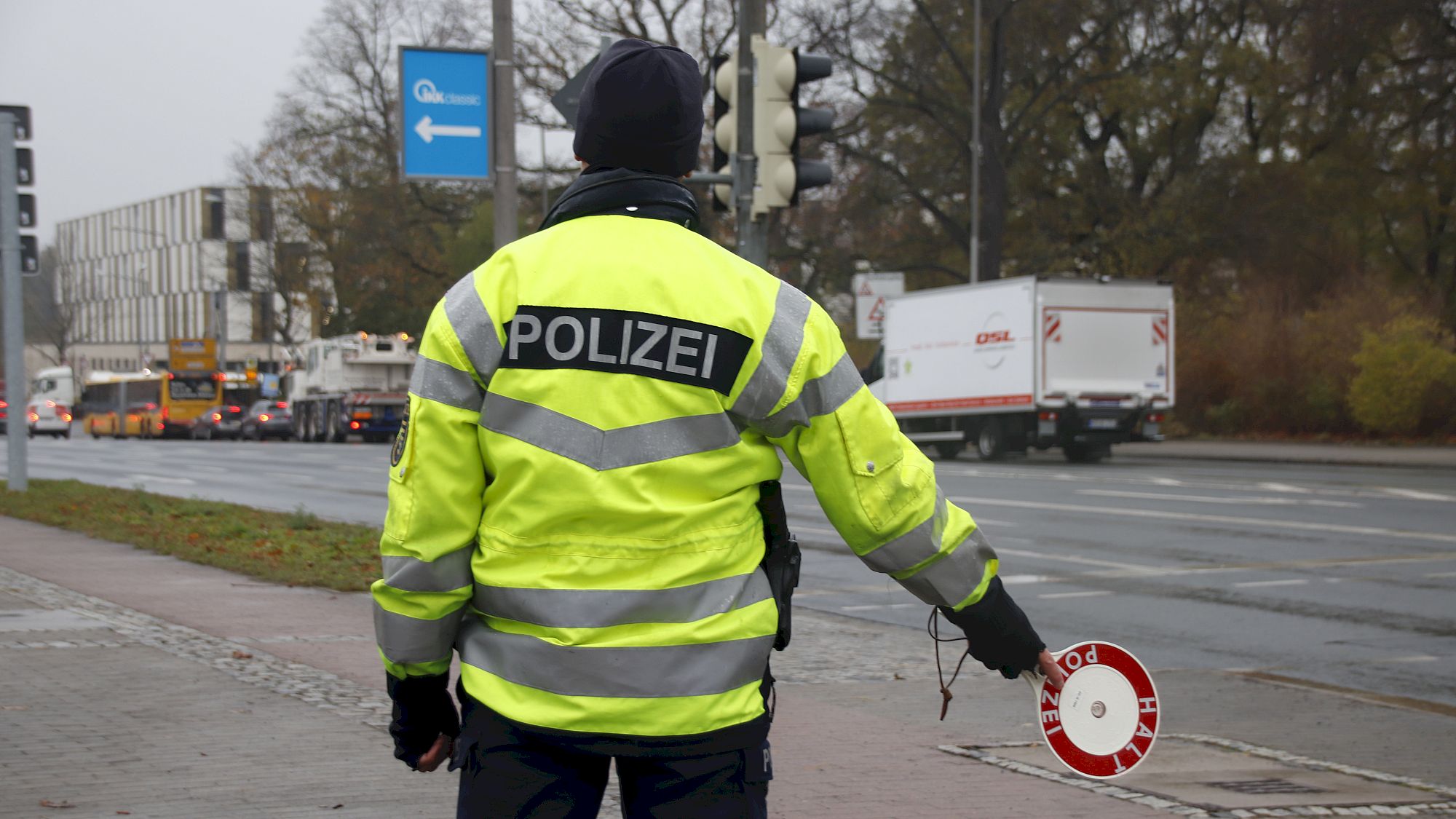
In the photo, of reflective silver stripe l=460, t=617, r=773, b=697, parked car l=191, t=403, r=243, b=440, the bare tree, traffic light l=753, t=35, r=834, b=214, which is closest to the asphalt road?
traffic light l=753, t=35, r=834, b=214

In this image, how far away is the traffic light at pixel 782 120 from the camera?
389 inches

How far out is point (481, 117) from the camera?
955 cm

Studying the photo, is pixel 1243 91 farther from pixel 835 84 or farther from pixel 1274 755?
pixel 1274 755

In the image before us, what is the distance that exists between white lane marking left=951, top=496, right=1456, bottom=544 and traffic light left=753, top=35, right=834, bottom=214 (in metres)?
6.72

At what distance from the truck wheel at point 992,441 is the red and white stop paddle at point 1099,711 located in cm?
2492

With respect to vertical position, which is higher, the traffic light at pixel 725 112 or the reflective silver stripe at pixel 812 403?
the traffic light at pixel 725 112

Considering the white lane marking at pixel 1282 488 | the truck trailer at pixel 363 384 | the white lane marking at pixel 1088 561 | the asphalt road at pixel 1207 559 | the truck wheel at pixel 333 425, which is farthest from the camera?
the truck wheel at pixel 333 425

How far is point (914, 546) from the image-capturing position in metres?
2.42

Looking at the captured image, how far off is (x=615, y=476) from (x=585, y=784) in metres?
0.47

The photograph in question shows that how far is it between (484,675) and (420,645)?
119 millimetres

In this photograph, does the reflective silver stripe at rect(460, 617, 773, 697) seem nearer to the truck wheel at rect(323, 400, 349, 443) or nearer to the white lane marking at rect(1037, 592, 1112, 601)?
the white lane marking at rect(1037, 592, 1112, 601)

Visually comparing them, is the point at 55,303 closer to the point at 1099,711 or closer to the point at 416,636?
the point at 416,636

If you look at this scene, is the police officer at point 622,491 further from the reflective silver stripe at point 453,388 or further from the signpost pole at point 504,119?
the signpost pole at point 504,119

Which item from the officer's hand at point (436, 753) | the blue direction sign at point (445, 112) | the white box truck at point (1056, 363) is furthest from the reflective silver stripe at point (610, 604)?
the white box truck at point (1056, 363)
